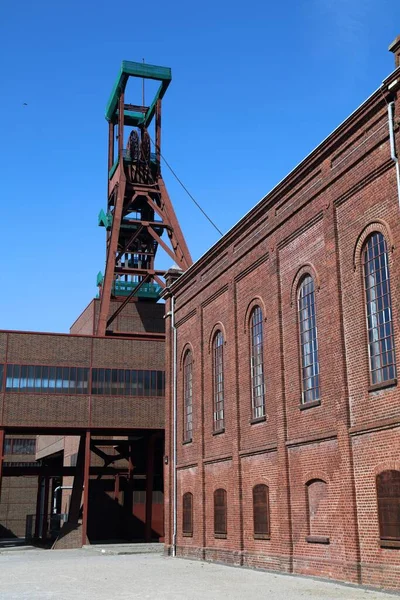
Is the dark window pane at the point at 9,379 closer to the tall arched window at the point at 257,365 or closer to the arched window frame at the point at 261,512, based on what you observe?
the tall arched window at the point at 257,365

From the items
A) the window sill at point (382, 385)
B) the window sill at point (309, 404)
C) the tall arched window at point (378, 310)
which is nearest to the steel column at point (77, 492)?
the window sill at point (309, 404)

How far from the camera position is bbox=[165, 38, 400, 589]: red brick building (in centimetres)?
1543

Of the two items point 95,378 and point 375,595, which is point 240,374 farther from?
point 95,378

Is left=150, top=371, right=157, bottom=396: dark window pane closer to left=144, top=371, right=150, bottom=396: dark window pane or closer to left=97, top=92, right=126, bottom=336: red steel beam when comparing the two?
left=144, top=371, right=150, bottom=396: dark window pane

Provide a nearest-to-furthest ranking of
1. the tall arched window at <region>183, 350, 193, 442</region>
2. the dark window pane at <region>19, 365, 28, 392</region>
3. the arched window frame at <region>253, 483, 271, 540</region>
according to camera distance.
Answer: the arched window frame at <region>253, 483, 271, 540</region>
the tall arched window at <region>183, 350, 193, 442</region>
the dark window pane at <region>19, 365, 28, 392</region>

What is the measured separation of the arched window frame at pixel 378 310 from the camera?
1541cm

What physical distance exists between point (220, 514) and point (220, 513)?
3 cm

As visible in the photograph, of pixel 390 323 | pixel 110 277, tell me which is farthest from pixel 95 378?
pixel 390 323

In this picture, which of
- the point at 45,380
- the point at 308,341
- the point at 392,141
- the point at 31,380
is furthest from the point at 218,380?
the point at 31,380

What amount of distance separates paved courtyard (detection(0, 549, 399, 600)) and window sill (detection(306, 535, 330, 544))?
89 centimetres

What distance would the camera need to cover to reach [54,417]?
34.4 metres

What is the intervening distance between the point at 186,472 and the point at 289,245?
1111 cm

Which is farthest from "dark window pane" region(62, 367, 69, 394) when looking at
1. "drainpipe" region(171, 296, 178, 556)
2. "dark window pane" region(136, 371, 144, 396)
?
"drainpipe" region(171, 296, 178, 556)

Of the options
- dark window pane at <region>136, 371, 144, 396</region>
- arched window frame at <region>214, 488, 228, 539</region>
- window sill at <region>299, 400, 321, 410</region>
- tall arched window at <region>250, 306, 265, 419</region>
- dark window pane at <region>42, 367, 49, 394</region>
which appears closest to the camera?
window sill at <region>299, 400, 321, 410</region>
